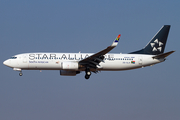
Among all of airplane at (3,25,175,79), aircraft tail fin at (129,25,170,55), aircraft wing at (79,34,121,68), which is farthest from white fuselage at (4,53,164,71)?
aircraft tail fin at (129,25,170,55)

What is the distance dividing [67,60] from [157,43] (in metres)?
14.5

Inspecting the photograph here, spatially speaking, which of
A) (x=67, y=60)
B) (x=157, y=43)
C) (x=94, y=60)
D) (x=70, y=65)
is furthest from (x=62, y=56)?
Result: (x=157, y=43)

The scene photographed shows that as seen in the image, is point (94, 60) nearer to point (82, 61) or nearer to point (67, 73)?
point (82, 61)

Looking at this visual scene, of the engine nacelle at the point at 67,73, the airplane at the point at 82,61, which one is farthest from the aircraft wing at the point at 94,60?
the engine nacelle at the point at 67,73

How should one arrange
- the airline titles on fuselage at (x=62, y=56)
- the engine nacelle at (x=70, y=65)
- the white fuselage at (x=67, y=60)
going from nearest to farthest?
the engine nacelle at (x=70, y=65) < the white fuselage at (x=67, y=60) < the airline titles on fuselage at (x=62, y=56)

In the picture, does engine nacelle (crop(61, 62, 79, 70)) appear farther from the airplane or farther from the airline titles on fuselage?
the airline titles on fuselage

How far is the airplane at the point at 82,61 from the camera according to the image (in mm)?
44625

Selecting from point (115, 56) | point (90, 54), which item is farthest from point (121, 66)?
point (90, 54)

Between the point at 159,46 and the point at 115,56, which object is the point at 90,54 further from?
the point at 159,46

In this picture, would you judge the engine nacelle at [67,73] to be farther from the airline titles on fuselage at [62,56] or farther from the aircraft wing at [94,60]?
the aircraft wing at [94,60]

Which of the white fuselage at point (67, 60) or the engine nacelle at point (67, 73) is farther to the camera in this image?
the engine nacelle at point (67, 73)

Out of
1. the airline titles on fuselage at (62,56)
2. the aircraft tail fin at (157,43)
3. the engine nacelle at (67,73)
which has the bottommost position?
the engine nacelle at (67,73)

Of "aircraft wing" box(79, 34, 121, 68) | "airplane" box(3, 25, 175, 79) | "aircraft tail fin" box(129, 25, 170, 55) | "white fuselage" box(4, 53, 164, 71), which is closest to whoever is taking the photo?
"aircraft wing" box(79, 34, 121, 68)

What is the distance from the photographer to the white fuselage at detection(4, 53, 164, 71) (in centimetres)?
4484
